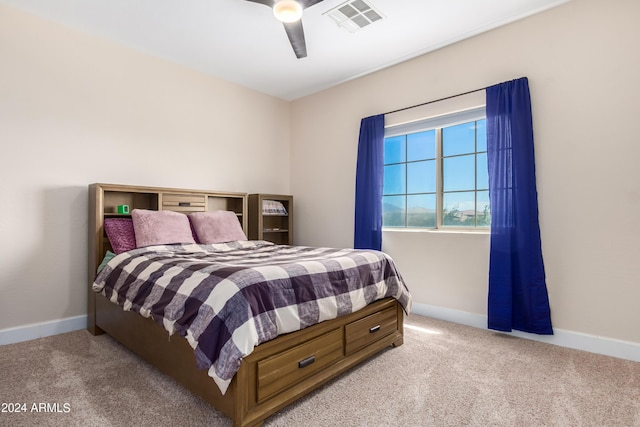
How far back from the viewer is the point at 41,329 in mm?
2705

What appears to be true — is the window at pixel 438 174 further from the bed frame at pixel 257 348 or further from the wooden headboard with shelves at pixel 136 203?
the wooden headboard with shelves at pixel 136 203

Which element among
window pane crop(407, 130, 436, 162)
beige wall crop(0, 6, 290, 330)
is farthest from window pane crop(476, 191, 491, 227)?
beige wall crop(0, 6, 290, 330)

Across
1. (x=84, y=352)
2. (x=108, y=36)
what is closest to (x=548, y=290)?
(x=84, y=352)

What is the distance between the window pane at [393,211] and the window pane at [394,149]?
433 mm

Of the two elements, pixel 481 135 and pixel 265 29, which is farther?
pixel 481 135

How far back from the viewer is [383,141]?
11.8 feet

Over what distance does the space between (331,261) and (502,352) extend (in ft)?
4.91

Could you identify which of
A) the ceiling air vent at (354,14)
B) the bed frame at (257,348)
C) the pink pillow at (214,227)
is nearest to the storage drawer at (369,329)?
the bed frame at (257,348)

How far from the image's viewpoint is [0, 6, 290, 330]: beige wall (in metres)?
2.61

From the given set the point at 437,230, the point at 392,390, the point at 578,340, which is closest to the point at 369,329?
the point at 392,390

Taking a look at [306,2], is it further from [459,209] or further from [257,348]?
[459,209]

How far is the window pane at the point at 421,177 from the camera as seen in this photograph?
338 cm

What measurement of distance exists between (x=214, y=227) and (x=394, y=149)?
214 centimetres

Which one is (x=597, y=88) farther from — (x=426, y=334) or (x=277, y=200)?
(x=277, y=200)
